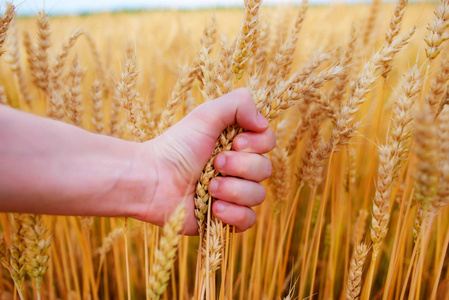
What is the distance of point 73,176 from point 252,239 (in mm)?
983

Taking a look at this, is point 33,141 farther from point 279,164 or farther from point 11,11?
point 279,164

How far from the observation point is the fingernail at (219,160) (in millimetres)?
953

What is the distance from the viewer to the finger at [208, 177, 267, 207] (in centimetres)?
97

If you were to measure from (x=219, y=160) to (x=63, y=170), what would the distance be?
411 mm

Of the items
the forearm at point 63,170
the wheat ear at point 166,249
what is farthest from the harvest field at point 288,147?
the forearm at point 63,170

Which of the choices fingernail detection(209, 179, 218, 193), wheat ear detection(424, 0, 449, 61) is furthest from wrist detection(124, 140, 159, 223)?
wheat ear detection(424, 0, 449, 61)

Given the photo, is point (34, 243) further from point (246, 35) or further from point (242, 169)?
point (246, 35)

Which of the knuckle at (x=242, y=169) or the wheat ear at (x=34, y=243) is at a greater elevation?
the knuckle at (x=242, y=169)

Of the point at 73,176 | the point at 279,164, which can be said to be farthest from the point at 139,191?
the point at 279,164

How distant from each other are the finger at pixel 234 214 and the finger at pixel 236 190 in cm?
2

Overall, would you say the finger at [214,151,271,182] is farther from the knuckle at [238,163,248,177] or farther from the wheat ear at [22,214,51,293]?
the wheat ear at [22,214,51,293]

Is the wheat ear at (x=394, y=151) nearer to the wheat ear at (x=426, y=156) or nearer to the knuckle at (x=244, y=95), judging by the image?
the wheat ear at (x=426, y=156)

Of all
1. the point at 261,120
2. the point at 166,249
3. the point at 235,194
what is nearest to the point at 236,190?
the point at 235,194

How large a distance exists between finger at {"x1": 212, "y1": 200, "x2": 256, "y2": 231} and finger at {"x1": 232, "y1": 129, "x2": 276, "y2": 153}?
0.56 ft
